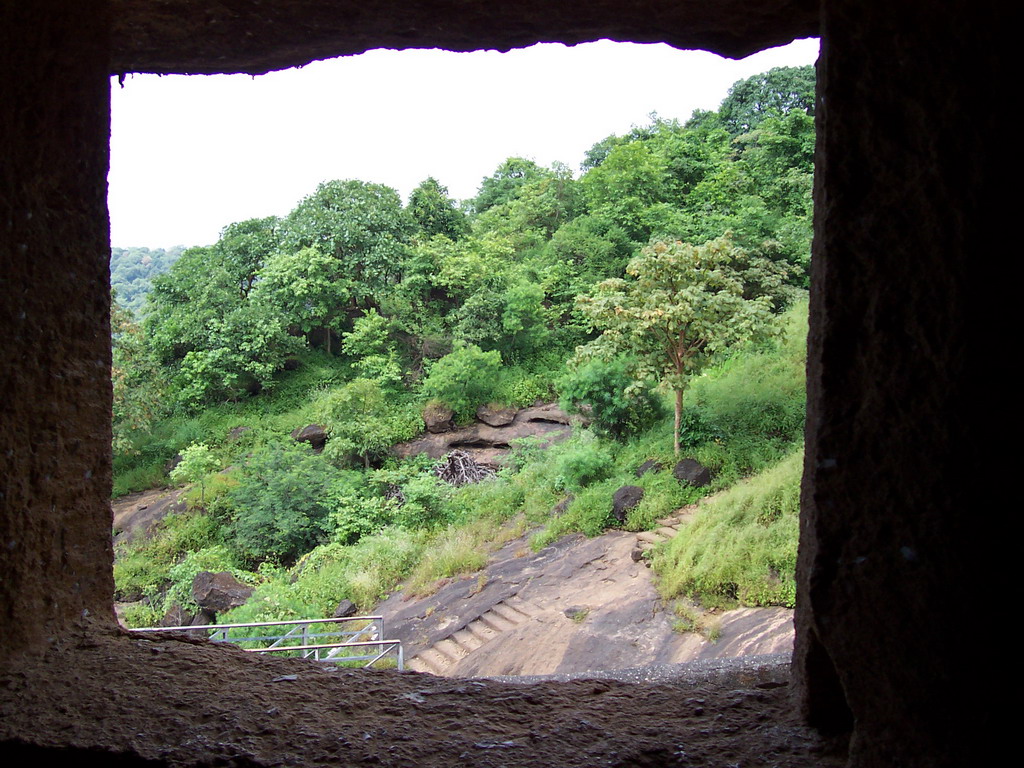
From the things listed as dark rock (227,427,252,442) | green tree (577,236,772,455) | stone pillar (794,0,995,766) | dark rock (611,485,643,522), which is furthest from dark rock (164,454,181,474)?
stone pillar (794,0,995,766)

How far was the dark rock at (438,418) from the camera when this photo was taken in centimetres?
1473

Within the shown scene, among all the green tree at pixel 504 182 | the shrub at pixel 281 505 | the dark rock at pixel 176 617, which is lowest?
the dark rock at pixel 176 617

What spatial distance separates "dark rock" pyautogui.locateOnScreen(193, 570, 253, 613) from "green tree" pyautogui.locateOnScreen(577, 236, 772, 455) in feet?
19.0

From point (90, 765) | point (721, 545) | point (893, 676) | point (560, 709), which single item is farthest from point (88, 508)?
point (721, 545)

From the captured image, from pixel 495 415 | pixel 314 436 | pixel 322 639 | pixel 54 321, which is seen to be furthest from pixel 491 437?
pixel 54 321

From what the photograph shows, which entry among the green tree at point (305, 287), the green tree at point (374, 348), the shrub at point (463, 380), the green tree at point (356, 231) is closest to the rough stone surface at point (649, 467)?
the shrub at point (463, 380)

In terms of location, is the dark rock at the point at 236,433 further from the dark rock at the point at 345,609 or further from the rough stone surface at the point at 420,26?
the rough stone surface at the point at 420,26

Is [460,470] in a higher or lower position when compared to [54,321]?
lower

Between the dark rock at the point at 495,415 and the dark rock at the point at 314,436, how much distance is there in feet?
10.3

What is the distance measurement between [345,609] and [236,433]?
269 inches

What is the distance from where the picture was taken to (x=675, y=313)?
10078mm

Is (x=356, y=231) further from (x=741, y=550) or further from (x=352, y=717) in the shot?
(x=352, y=717)

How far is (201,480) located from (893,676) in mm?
13555

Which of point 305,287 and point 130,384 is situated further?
point 305,287
